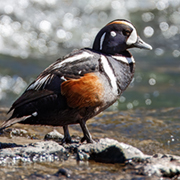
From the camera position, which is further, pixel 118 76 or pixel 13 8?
pixel 13 8

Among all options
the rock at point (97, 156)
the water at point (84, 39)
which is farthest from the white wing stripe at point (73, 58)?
the water at point (84, 39)

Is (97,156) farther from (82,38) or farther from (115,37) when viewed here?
(82,38)

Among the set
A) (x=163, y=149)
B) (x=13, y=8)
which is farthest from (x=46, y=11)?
(x=163, y=149)

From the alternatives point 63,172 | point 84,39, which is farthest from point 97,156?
point 84,39

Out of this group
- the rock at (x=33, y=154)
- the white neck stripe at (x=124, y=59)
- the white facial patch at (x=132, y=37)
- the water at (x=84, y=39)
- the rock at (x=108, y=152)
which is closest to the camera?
the rock at (x=33, y=154)

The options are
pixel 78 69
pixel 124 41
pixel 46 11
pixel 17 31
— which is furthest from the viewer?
pixel 46 11

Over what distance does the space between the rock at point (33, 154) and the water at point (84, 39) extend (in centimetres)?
431

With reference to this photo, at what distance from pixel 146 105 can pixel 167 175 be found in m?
7.49

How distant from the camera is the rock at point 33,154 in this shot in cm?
383

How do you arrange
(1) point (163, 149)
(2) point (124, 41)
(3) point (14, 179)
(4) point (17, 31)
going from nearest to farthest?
(3) point (14, 179) < (2) point (124, 41) < (1) point (163, 149) < (4) point (17, 31)

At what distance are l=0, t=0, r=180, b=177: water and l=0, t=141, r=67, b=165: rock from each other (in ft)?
14.1

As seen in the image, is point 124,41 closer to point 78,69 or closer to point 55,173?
point 78,69

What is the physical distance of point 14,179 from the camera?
3.37m

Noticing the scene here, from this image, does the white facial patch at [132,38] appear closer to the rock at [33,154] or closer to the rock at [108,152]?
the rock at [108,152]
